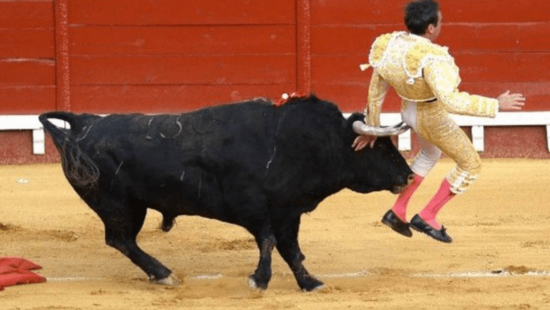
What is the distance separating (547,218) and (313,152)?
258cm

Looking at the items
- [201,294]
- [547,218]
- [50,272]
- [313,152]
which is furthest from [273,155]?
[547,218]

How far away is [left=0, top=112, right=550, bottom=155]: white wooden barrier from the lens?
1116cm

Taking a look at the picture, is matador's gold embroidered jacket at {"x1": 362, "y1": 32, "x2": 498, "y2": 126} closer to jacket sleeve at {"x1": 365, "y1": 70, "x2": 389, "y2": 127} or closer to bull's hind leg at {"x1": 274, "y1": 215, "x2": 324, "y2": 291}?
jacket sleeve at {"x1": 365, "y1": 70, "x2": 389, "y2": 127}

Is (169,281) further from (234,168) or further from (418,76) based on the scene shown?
(418,76)

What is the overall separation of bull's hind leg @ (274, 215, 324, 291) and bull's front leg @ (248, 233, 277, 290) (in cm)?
6

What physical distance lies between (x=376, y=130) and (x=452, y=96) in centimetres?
32

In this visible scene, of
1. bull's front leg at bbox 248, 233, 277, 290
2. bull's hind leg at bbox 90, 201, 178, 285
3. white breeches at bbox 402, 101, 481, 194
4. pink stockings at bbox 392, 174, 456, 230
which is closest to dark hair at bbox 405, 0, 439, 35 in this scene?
white breeches at bbox 402, 101, 481, 194

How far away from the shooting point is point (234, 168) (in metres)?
5.98

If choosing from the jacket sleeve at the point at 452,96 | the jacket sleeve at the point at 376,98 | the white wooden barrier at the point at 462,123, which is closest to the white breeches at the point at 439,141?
the jacket sleeve at the point at 376,98

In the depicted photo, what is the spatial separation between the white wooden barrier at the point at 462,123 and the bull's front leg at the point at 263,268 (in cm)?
523

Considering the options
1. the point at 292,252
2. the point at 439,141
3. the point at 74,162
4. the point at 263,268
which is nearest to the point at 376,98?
the point at 439,141

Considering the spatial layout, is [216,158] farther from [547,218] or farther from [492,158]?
[492,158]

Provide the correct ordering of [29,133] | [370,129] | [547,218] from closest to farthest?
[370,129], [547,218], [29,133]

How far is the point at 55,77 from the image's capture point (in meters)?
11.4
